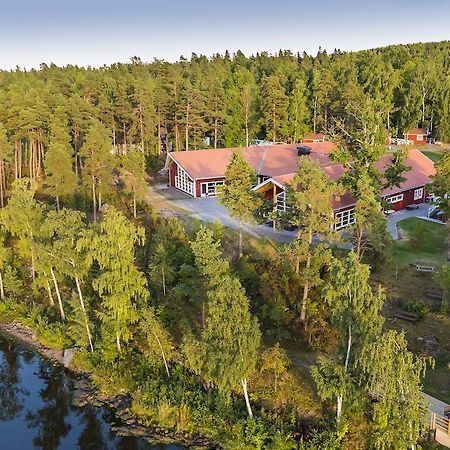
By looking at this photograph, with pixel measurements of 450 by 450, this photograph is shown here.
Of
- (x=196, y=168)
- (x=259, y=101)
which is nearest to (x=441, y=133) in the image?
(x=259, y=101)

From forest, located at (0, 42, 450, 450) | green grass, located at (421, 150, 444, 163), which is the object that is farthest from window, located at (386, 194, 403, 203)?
green grass, located at (421, 150, 444, 163)

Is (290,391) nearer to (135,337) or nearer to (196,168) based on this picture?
(135,337)

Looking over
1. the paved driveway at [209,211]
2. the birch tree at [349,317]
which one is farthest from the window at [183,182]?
the birch tree at [349,317]

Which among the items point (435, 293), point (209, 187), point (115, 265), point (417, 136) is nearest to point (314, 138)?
point (417, 136)

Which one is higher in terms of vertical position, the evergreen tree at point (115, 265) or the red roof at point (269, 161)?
the red roof at point (269, 161)

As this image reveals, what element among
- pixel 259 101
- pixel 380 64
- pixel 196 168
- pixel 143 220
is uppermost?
pixel 380 64

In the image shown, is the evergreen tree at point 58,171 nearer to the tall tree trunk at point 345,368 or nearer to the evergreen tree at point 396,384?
the tall tree trunk at point 345,368
